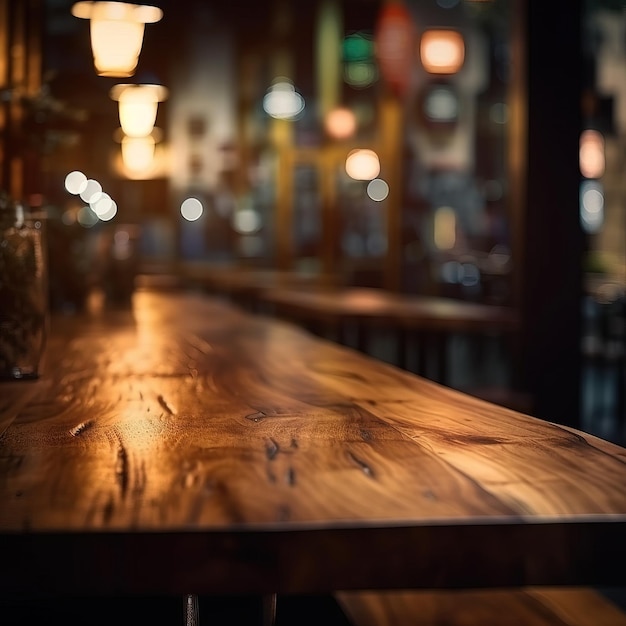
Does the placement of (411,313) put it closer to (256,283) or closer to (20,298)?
(20,298)

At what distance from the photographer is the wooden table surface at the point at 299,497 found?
0.77 meters

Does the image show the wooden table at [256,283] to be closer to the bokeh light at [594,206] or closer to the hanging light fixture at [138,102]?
the hanging light fixture at [138,102]

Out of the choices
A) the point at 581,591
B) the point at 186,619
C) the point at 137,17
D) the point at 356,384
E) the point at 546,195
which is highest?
the point at 137,17

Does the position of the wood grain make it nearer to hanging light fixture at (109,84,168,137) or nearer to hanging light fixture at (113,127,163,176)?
hanging light fixture at (109,84,168,137)

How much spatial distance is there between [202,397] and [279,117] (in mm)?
9746

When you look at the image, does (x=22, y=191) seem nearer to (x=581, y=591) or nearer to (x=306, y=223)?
(x=581, y=591)

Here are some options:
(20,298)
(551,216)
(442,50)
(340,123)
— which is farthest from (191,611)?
(340,123)

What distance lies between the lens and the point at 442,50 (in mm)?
7793

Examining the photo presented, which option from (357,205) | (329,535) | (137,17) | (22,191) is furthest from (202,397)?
(357,205)

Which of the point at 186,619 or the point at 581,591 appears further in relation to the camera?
the point at 581,591

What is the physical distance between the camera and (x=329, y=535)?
2.53ft

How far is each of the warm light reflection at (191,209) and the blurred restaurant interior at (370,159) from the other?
0.22 ft

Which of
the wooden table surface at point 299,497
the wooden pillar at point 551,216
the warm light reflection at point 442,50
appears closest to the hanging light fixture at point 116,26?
the wooden pillar at point 551,216

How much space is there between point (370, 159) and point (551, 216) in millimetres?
7081
